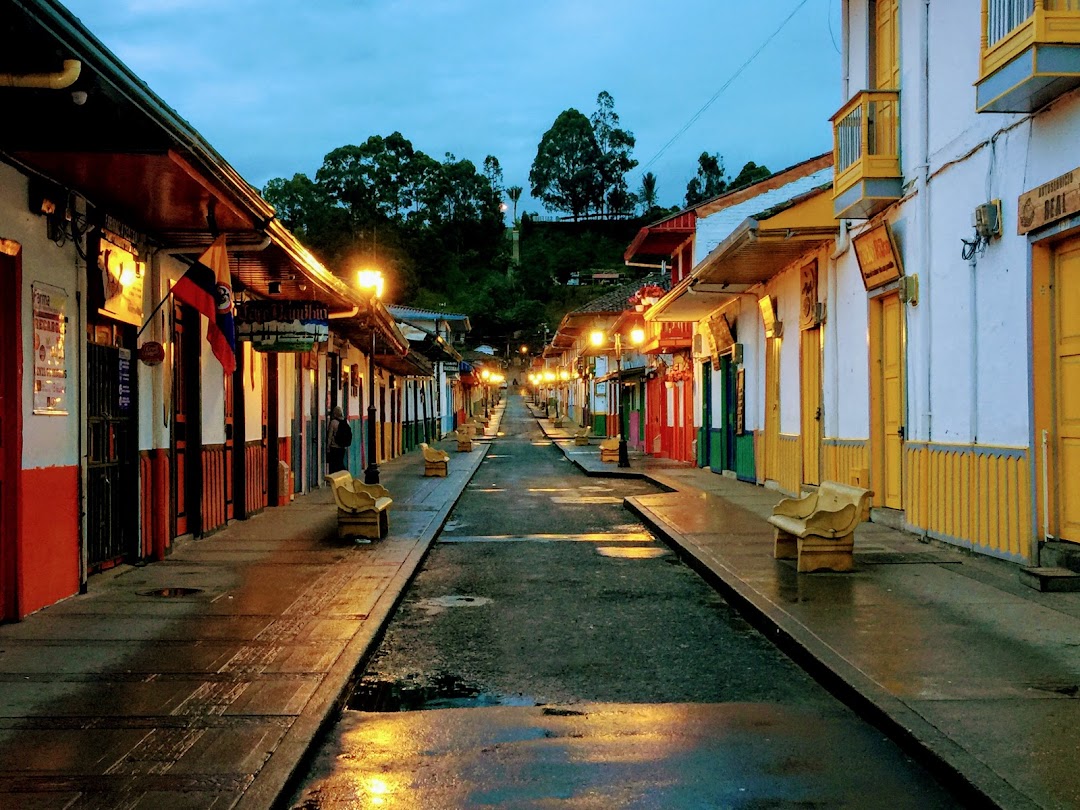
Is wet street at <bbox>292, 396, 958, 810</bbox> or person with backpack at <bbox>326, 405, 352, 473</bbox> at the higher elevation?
person with backpack at <bbox>326, 405, 352, 473</bbox>

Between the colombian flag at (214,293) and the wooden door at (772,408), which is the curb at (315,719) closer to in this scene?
the colombian flag at (214,293)

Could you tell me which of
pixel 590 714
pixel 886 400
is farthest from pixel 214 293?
pixel 886 400

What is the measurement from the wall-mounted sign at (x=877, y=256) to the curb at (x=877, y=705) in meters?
5.07

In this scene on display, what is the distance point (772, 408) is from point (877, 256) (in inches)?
266

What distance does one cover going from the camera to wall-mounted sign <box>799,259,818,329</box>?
15547 millimetres

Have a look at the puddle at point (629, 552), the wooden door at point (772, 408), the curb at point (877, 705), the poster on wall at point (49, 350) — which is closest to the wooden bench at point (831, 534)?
the curb at point (877, 705)

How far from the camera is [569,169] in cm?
12200

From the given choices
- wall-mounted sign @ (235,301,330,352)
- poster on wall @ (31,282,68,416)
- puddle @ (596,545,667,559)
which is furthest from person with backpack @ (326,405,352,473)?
poster on wall @ (31,282,68,416)

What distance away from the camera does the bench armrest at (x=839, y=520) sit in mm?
8945

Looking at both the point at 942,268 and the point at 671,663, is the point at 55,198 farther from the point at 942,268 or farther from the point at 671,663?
the point at 942,268

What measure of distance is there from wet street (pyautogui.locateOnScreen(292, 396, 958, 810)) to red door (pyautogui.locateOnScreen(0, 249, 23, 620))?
2.81 meters

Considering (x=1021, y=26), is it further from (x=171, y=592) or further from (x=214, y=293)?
(x=171, y=592)

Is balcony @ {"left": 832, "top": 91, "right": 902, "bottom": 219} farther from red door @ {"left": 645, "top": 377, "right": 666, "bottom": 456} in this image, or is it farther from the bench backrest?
red door @ {"left": 645, "top": 377, "right": 666, "bottom": 456}

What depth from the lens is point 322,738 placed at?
4.96m
